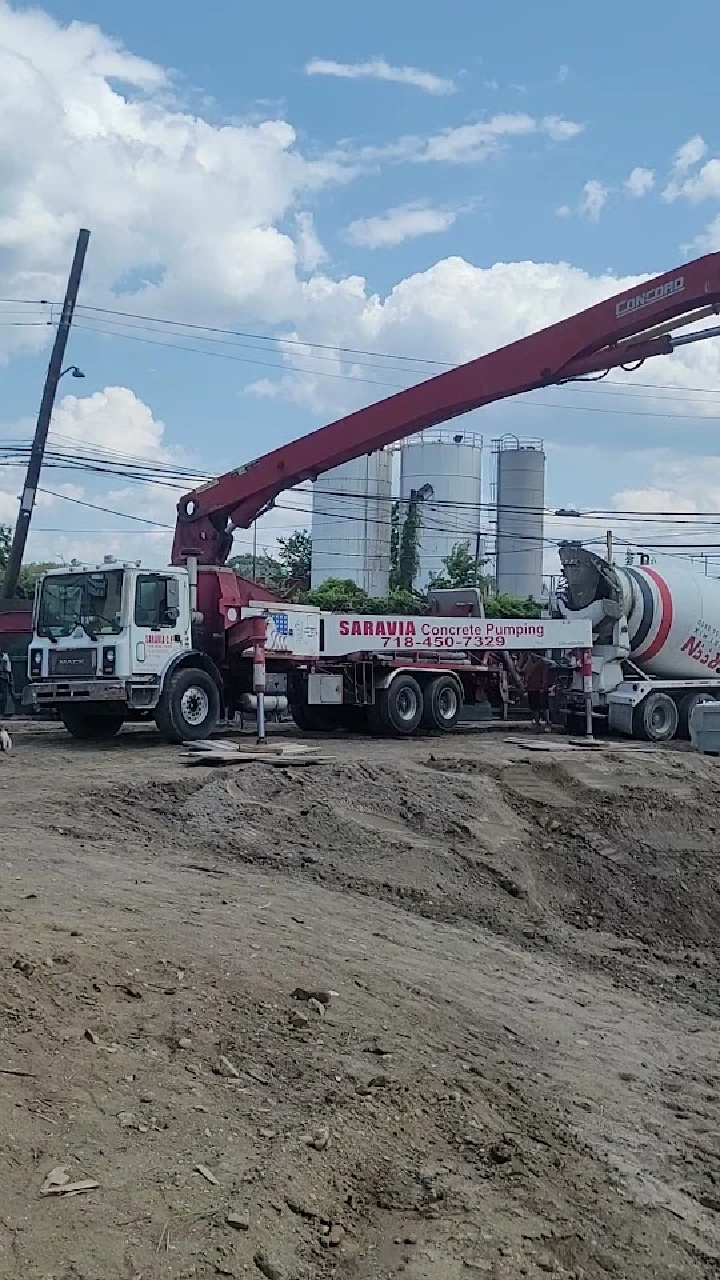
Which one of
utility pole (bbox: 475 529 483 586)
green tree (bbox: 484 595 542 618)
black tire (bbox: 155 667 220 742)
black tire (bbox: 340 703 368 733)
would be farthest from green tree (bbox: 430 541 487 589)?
black tire (bbox: 155 667 220 742)

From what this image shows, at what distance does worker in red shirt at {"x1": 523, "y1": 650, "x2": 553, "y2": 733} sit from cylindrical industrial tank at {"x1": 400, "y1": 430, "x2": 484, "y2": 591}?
32890 mm

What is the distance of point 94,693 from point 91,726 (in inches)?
72.7

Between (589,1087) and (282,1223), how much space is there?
250 centimetres

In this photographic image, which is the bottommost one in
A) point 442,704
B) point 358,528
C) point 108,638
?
point 442,704

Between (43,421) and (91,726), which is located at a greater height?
(43,421)

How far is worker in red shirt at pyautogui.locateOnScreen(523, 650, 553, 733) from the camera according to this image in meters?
22.9

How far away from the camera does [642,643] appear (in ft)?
78.7

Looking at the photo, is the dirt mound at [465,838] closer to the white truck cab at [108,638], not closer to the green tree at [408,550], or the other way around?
the white truck cab at [108,638]

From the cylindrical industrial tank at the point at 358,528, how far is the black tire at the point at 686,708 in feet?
99.4

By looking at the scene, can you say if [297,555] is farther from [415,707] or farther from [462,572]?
[415,707]

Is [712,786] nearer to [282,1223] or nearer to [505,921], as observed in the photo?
[505,921]

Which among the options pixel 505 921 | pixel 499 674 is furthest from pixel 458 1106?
pixel 499 674

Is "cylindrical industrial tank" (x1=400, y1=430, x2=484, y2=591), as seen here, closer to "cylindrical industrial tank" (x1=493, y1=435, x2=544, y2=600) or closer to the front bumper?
"cylindrical industrial tank" (x1=493, y1=435, x2=544, y2=600)

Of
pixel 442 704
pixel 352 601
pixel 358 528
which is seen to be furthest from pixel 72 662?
pixel 358 528
